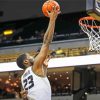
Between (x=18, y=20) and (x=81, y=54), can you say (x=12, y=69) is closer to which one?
(x=81, y=54)

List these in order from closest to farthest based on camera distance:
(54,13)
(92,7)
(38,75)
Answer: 1. (38,75)
2. (54,13)
3. (92,7)

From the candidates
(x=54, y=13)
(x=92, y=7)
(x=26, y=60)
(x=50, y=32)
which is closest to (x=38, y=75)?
(x=26, y=60)

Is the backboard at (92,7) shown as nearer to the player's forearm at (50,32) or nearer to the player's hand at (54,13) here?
the player's hand at (54,13)

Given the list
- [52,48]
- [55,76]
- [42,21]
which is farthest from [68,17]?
[55,76]

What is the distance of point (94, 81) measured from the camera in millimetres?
13406

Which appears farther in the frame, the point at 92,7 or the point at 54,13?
the point at 92,7

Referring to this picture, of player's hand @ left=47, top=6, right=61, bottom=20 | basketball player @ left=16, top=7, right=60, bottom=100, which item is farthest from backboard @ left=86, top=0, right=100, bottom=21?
basketball player @ left=16, top=7, right=60, bottom=100

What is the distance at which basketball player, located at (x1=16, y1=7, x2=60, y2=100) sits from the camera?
2916 mm

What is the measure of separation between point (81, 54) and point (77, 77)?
54.7 inches

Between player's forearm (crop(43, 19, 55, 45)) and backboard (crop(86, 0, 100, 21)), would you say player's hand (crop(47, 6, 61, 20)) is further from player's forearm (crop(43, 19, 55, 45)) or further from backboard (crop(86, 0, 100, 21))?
backboard (crop(86, 0, 100, 21))

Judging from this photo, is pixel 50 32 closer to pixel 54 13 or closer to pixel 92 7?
pixel 54 13

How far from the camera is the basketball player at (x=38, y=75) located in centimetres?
292

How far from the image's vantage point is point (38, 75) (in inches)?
116

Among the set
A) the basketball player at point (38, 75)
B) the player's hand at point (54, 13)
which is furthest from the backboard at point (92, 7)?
the basketball player at point (38, 75)
